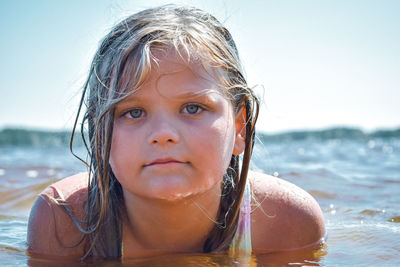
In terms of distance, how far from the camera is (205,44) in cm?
259

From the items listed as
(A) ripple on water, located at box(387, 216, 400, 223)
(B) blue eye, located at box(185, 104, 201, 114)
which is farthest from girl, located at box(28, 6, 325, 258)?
(A) ripple on water, located at box(387, 216, 400, 223)

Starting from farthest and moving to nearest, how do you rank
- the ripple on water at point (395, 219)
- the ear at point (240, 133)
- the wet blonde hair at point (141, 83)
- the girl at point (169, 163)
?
the ripple on water at point (395, 219) < the ear at point (240, 133) < the wet blonde hair at point (141, 83) < the girl at point (169, 163)

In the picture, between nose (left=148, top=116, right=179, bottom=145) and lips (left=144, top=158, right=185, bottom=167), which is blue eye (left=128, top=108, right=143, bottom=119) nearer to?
nose (left=148, top=116, right=179, bottom=145)

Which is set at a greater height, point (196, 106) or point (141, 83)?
point (141, 83)

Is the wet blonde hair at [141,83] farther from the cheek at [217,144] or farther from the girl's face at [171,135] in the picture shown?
the cheek at [217,144]

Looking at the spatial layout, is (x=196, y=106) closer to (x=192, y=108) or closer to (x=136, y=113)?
(x=192, y=108)

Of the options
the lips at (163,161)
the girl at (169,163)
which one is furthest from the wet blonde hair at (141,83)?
the lips at (163,161)

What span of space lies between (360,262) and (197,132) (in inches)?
47.3

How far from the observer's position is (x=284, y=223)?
2943 millimetres

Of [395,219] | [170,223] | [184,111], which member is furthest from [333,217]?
[184,111]

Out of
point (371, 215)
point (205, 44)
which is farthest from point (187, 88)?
point (371, 215)

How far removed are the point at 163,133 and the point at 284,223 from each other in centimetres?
117

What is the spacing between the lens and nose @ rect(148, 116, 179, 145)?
2.22 m

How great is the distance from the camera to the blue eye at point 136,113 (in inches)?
95.6
